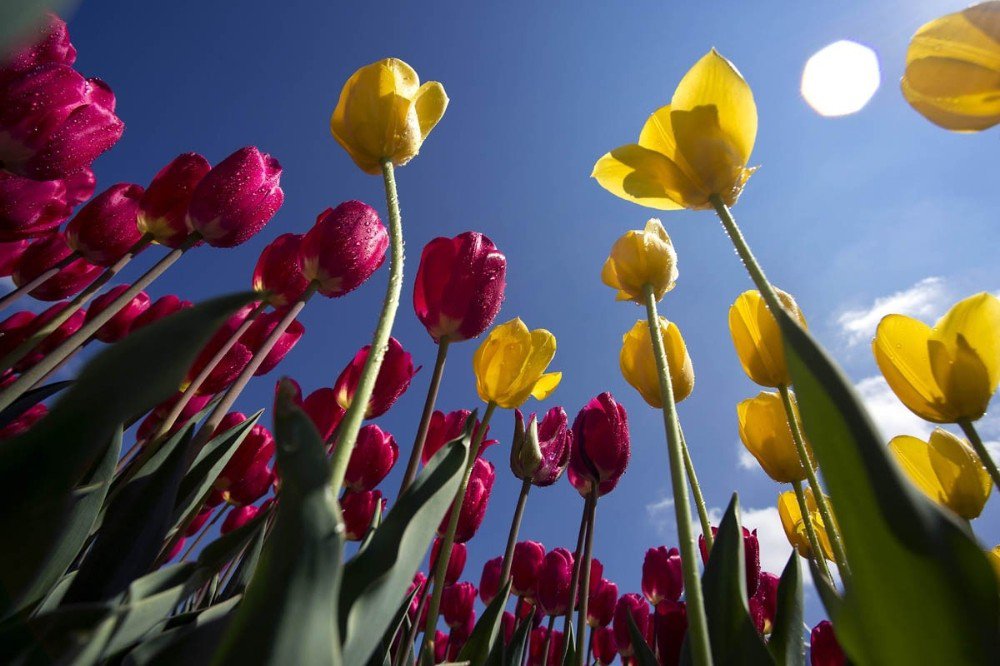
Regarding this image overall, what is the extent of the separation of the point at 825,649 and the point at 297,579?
124cm

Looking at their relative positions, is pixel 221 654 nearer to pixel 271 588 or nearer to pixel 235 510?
pixel 271 588

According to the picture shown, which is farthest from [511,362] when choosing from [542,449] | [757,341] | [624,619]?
[624,619]

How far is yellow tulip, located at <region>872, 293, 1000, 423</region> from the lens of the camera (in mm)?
824

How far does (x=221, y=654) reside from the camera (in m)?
0.32

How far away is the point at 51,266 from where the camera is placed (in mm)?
1343

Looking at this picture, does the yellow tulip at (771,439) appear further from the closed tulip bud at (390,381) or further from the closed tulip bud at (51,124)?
the closed tulip bud at (51,124)

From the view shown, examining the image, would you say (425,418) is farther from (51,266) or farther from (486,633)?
(51,266)

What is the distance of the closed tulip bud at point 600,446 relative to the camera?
50.9 inches

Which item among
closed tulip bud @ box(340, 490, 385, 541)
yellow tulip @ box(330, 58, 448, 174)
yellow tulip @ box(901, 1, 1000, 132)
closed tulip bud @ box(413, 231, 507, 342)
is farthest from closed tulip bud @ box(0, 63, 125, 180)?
yellow tulip @ box(901, 1, 1000, 132)

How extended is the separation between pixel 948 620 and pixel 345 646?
0.36 m

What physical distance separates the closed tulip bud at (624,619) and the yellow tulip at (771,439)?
77cm

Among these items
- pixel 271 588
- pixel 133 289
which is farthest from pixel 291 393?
pixel 133 289

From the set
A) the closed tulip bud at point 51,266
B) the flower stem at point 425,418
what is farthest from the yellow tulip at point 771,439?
the closed tulip bud at point 51,266

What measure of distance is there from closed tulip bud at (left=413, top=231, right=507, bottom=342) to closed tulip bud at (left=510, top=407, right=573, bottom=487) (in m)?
0.37
